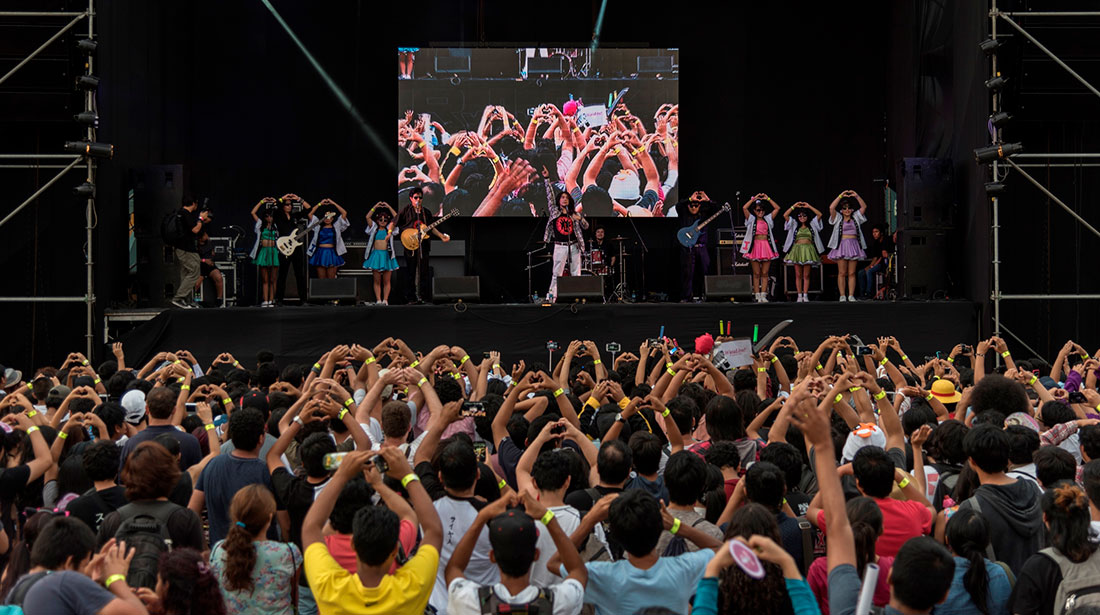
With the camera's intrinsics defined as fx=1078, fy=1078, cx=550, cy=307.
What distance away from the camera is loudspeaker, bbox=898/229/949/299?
14125 millimetres

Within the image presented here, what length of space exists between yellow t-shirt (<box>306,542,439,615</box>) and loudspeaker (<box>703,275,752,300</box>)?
11.2 m

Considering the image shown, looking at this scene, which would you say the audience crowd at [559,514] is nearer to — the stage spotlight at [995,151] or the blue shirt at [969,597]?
the blue shirt at [969,597]

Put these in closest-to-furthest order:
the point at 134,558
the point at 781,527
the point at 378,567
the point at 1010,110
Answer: the point at 378,567 < the point at 134,558 < the point at 781,527 < the point at 1010,110

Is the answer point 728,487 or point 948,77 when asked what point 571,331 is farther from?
point 728,487

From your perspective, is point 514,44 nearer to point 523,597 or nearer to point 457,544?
point 457,544

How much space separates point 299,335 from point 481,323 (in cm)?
225

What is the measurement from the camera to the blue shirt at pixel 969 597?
3332mm

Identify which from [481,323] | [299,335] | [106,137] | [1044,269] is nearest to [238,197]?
[106,137]

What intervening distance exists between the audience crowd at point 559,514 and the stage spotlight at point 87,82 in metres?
7.79

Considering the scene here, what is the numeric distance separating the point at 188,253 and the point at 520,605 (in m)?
11.8

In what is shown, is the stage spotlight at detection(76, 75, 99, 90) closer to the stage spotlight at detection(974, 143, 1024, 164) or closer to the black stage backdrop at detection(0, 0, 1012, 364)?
the black stage backdrop at detection(0, 0, 1012, 364)

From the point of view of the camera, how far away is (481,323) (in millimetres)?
13406

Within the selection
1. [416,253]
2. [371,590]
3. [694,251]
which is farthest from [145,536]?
[694,251]

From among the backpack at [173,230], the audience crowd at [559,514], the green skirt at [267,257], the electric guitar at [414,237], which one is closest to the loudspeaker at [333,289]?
the green skirt at [267,257]
